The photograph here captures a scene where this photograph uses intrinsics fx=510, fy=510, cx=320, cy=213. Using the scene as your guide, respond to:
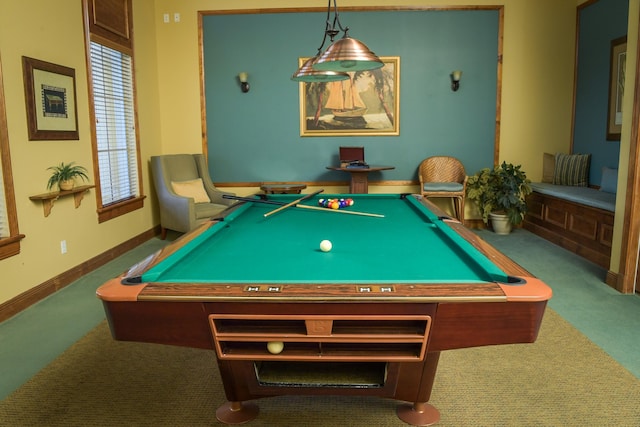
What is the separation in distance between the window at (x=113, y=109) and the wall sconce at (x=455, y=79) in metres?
3.76

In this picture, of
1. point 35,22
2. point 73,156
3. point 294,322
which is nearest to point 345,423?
point 294,322

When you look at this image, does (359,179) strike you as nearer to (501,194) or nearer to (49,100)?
(501,194)

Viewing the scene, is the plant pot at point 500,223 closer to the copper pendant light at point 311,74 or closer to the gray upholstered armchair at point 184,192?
the gray upholstered armchair at point 184,192

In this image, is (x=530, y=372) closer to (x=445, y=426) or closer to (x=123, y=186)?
(x=445, y=426)

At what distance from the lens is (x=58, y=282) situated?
162 inches

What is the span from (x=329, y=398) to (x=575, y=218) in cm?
388

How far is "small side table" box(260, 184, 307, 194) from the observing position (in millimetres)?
6023

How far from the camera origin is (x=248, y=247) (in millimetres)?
2340

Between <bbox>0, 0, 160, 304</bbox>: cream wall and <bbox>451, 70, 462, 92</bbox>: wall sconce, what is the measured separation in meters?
4.11

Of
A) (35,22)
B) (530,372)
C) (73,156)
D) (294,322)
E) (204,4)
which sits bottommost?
(530,372)

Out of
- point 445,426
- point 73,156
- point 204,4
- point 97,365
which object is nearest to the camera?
point 445,426

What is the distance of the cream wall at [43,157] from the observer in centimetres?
359

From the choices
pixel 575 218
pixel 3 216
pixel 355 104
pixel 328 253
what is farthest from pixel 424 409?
pixel 355 104

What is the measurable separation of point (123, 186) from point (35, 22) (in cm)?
200
